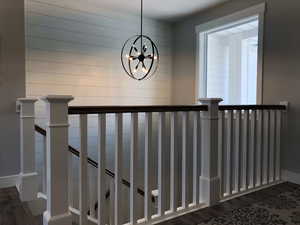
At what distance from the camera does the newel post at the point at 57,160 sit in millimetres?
1741

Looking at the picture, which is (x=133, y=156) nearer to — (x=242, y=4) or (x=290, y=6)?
(x=290, y=6)

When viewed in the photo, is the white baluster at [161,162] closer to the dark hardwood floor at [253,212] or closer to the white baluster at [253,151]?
the dark hardwood floor at [253,212]

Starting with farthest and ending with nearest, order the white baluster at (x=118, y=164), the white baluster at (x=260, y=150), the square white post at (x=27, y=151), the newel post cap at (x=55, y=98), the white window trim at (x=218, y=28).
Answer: the white window trim at (x=218, y=28) < the white baluster at (x=260, y=150) < the square white post at (x=27, y=151) < the white baluster at (x=118, y=164) < the newel post cap at (x=55, y=98)

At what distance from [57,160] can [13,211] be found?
4.24 feet

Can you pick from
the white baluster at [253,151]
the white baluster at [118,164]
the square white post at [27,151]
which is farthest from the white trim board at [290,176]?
the square white post at [27,151]

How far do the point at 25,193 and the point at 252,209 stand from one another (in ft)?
8.15

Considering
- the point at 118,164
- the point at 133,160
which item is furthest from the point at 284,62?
the point at 118,164

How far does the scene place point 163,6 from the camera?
14.5ft

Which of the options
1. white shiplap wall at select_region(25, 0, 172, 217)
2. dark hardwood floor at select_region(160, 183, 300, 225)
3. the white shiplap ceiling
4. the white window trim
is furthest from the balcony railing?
the white shiplap ceiling

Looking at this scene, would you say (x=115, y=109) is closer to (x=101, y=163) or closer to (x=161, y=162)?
(x=101, y=163)

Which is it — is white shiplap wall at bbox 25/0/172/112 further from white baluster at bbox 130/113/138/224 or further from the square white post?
white baluster at bbox 130/113/138/224

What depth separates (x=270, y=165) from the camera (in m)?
3.28

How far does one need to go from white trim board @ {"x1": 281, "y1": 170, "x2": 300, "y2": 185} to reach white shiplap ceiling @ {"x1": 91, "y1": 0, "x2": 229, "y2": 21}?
276 centimetres

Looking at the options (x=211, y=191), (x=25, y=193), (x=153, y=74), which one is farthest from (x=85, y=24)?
(x=211, y=191)
